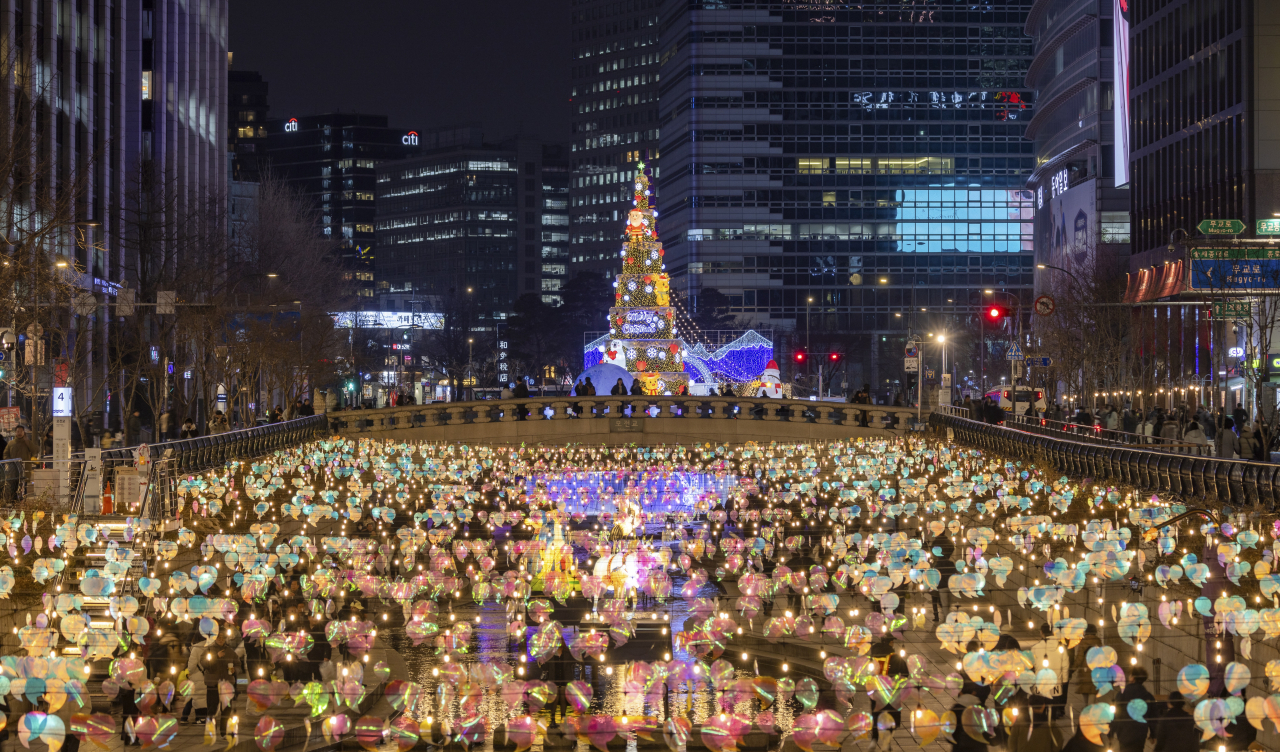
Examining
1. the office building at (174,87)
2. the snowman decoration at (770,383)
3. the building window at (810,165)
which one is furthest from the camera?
the building window at (810,165)

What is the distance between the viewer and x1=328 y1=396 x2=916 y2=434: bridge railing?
54.2 meters

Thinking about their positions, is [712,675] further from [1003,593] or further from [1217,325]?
[1217,325]

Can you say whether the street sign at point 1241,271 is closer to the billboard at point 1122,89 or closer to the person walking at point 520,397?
the person walking at point 520,397

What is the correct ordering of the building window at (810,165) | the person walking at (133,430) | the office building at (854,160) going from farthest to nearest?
1. the building window at (810,165)
2. the office building at (854,160)
3. the person walking at (133,430)

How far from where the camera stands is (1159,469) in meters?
20.5

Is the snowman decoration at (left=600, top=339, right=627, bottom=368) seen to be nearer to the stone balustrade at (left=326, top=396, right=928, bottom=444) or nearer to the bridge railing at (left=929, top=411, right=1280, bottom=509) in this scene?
the stone balustrade at (left=326, top=396, right=928, bottom=444)

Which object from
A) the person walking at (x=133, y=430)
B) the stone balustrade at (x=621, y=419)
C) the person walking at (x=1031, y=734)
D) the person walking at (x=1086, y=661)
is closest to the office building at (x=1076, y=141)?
the stone balustrade at (x=621, y=419)

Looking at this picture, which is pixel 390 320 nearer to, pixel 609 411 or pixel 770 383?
pixel 770 383

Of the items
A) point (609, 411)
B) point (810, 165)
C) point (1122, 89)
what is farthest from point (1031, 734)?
point (810, 165)

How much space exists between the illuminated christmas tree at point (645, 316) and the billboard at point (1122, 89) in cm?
3218

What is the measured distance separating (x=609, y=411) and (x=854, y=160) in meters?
85.1

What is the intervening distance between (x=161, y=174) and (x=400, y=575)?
43.1 meters

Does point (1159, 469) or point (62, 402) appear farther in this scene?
point (62, 402)

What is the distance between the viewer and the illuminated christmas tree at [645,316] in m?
64.7
